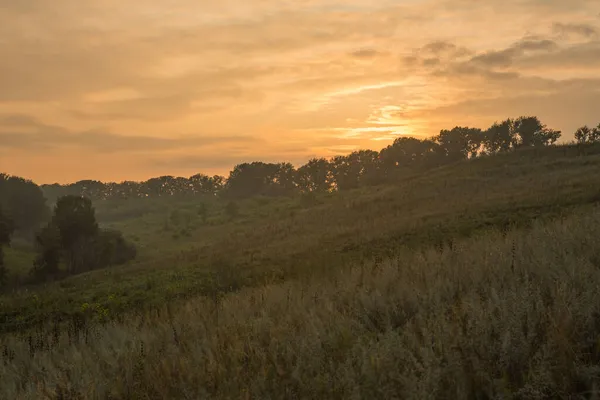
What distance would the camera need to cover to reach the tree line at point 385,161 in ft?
294

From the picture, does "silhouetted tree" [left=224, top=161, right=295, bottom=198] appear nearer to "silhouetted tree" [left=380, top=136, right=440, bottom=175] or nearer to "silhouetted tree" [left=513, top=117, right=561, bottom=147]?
"silhouetted tree" [left=380, top=136, right=440, bottom=175]

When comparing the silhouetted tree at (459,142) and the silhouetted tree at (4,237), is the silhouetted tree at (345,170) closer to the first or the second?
the silhouetted tree at (459,142)

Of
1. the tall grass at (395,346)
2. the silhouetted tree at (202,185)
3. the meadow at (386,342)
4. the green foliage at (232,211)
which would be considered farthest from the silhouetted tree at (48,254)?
the silhouetted tree at (202,185)

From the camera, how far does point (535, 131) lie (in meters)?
89.1

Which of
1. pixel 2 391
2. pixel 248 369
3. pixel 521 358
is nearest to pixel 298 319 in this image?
pixel 248 369

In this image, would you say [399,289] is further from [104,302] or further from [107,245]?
[107,245]

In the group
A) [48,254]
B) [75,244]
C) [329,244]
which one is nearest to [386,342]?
[329,244]

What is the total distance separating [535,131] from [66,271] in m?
90.8

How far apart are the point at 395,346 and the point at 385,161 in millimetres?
101728

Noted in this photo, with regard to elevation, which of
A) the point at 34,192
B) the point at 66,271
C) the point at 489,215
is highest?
the point at 34,192

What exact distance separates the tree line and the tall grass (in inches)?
2794

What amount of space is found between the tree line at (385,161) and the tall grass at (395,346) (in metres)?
71.0

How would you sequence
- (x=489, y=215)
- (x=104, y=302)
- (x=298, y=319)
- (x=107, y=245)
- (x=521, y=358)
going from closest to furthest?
1. (x=521, y=358)
2. (x=298, y=319)
3. (x=104, y=302)
4. (x=489, y=215)
5. (x=107, y=245)

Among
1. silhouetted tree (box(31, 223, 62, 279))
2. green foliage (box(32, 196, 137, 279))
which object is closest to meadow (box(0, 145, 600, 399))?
silhouetted tree (box(31, 223, 62, 279))
